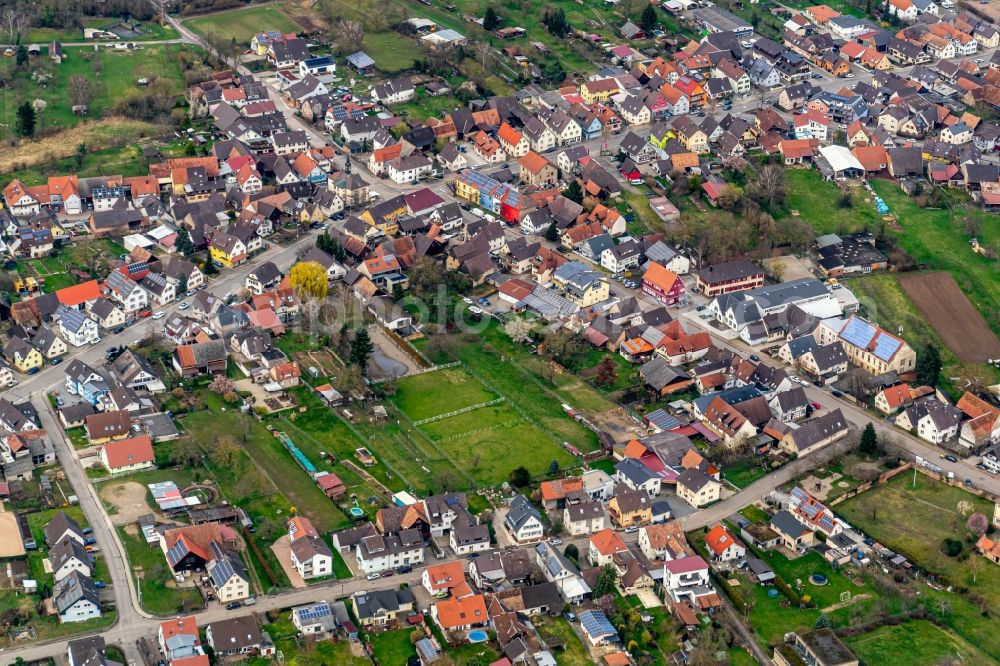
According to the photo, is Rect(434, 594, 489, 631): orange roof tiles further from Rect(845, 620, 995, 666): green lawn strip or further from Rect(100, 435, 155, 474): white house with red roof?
Rect(100, 435, 155, 474): white house with red roof

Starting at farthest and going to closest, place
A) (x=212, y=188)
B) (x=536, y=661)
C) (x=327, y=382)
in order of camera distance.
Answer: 1. (x=212, y=188)
2. (x=327, y=382)
3. (x=536, y=661)

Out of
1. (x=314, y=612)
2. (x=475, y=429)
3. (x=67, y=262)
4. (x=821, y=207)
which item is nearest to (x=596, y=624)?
(x=314, y=612)

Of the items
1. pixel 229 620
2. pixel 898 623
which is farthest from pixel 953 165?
pixel 229 620

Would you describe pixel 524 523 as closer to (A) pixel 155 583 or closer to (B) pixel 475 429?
(B) pixel 475 429

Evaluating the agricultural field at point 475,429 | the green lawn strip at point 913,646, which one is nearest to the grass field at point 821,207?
the agricultural field at point 475,429

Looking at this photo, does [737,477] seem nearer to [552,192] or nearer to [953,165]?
[552,192]

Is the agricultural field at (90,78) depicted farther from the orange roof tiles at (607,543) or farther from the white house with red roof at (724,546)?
the white house with red roof at (724,546)

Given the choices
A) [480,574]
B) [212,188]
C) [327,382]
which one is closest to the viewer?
[480,574]
